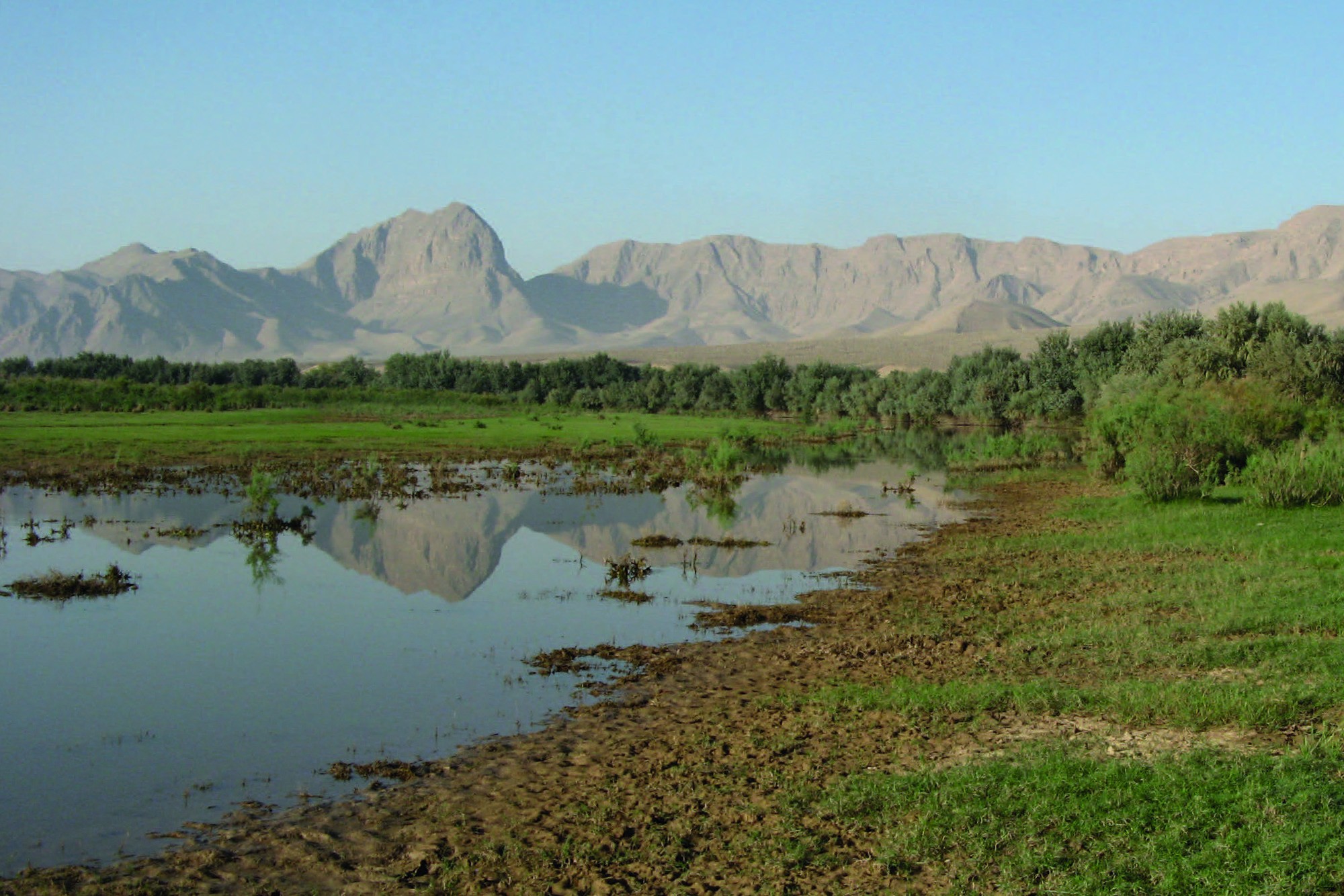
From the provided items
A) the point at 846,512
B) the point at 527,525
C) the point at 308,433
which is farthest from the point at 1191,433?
the point at 308,433

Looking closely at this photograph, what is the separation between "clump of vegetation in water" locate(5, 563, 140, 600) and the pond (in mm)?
479

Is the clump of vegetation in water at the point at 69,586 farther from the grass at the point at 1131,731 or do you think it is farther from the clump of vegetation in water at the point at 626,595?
the grass at the point at 1131,731

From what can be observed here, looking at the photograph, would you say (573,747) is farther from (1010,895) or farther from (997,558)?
(997,558)

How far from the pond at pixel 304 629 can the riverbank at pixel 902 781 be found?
1089 millimetres

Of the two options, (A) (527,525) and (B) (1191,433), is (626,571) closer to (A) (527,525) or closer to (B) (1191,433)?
(A) (527,525)

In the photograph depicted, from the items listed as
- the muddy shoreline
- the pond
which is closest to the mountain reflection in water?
the pond

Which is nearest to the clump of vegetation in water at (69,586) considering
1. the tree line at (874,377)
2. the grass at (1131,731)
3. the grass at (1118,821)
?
the grass at (1131,731)

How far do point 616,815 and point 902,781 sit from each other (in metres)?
2.28

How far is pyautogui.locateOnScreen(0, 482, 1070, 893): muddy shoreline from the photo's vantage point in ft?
24.3

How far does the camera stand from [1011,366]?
8231 cm

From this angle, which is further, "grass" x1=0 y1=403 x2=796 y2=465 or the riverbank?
"grass" x1=0 y1=403 x2=796 y2=465

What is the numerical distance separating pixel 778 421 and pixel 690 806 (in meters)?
80.1

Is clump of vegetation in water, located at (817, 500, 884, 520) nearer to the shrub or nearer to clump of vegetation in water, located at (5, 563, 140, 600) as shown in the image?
the shrub

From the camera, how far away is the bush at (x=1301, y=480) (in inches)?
867
